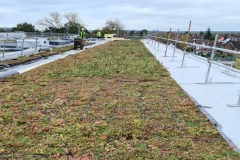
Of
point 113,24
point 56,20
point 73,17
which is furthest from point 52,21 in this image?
point 113,24

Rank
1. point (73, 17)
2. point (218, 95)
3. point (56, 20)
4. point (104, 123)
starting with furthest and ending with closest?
point (56, 20), point (73, 17), point (218, 95), point (104, 123)

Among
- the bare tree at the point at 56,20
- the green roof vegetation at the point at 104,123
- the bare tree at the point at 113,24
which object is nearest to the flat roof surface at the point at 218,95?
the green roof vegetation at the point at 104,123

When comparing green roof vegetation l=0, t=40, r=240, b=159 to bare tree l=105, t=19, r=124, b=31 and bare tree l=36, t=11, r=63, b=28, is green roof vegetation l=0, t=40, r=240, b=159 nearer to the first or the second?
bare tree l=105, t=19, r=124, b=31

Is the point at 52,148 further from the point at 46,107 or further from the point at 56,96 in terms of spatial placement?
the point at 56,96

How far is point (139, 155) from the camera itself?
1812 mm

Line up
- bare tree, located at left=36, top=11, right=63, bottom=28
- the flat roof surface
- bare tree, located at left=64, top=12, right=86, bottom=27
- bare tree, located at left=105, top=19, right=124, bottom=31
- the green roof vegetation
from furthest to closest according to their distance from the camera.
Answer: bare tree, located at left=36, top=11, right=63, bottom=28 → bare tree, located at left=64, top=12, right=86, bottom=27 → bare tree, located at left=105, top=19, right=124, bottom=31 → the flat roof surface → the green roof vegetation

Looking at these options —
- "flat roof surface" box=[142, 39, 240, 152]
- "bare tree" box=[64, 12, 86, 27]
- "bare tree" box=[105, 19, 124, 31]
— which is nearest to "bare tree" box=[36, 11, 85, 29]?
"bare tree" box=[64, 12, 86, 27]

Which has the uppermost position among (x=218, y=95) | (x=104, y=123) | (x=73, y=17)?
(x=73, y=17)

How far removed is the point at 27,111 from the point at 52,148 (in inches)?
41.2

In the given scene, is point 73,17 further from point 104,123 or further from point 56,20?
point 104,123

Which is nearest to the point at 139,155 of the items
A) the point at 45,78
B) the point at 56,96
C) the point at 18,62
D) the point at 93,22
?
the point at 56,96

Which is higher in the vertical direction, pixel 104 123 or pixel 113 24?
pixel 113 24

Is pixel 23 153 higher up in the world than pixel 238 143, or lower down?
lower down

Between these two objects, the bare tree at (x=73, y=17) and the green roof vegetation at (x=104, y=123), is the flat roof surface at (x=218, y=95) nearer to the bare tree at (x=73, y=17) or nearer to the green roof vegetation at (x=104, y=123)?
the green roof vegetation at (x=104, y=123)
